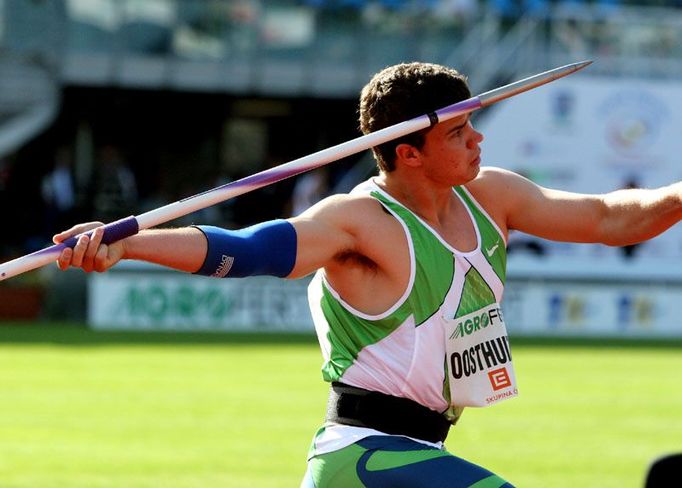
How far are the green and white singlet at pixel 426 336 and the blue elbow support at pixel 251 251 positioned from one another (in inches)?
15.1

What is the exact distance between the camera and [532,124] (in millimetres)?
28266

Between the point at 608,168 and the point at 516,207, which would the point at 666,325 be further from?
the point at 516,207

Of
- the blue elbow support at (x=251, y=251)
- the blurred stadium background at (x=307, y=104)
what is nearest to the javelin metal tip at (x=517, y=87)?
the blue elbow support at (x=251, y=251)

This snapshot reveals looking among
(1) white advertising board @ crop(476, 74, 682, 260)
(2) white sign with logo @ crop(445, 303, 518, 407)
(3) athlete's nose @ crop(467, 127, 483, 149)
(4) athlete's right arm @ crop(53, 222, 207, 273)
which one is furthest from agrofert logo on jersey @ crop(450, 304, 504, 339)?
(1) white advertising board @ crop(476, 74, 682, 260)

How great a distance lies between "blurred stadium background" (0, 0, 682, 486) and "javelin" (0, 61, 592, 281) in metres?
17.7

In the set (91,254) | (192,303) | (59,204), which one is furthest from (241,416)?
(59,204)

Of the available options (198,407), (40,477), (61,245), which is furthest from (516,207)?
(198,407)

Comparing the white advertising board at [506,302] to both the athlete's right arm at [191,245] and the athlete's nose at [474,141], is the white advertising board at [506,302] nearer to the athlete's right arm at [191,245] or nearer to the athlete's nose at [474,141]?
the athlete's nose at [474,141]

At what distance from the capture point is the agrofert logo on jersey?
5258 millimetres

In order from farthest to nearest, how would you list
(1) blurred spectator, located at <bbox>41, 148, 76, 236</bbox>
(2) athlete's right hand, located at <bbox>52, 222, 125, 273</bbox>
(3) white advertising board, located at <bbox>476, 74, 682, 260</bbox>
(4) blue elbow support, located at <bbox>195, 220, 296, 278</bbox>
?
(3) white advertising board, located at <bbox>476, 74, 682, 260</bbox>
(1) blurred spectator, located at <bbox>41, 148, 76, 236</bbox>
(4) blue elbow support, located at <bbox>195, 220, 296, 278</bbox>
(2) athlete's right hand, located at <bbox>52, 222, 125, 273</bbox>

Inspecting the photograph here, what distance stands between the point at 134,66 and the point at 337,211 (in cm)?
2447

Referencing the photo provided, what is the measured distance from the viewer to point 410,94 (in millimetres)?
5242

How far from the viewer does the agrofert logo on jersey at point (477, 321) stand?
5.26 metres

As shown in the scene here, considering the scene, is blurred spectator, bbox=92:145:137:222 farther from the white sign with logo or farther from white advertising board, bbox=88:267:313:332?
the white sign with logo
